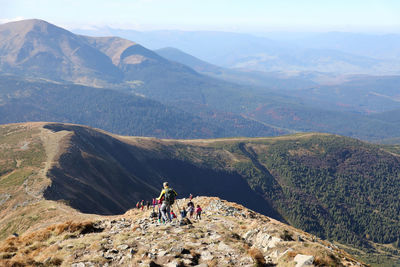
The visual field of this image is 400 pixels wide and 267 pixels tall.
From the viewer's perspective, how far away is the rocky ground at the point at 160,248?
23.2 meters

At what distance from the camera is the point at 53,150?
141m

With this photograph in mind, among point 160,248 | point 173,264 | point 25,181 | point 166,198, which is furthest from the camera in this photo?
point 25,181

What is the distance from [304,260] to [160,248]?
1123cm

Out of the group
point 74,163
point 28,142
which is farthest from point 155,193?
point 28,142

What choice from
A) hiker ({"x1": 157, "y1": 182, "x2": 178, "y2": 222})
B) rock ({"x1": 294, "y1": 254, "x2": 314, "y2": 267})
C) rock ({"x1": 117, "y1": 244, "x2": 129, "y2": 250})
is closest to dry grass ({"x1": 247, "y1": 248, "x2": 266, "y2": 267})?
rock ({"x1": 294, "y1": 254, "x2": 314, "y2": 267})

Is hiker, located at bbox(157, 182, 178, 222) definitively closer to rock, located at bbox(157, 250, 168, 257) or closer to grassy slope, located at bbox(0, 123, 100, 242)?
rock, located at bbox(157, 250, 168, 257)

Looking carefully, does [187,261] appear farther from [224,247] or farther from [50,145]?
[50,145]

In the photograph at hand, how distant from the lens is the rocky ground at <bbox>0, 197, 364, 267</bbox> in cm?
2316

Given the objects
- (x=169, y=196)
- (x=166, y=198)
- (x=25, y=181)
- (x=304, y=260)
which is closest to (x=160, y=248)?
(x=166, y=198)

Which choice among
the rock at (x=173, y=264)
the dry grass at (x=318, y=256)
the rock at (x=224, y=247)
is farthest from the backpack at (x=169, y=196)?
the dry grass at (x=318, y=256)

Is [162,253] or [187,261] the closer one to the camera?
[187,261]

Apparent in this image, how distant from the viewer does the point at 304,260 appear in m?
22.2

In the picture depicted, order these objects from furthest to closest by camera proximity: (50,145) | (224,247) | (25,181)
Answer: (50,145)
(25,181)
(224,247)

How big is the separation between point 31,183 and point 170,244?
88.4m
